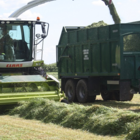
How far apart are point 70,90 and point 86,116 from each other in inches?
348

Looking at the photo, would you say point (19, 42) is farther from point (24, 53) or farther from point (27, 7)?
point (27, 7)

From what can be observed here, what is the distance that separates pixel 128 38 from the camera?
1428cm

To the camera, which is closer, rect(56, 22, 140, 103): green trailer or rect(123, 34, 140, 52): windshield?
rect(56, 22, 140, 103): green trailer

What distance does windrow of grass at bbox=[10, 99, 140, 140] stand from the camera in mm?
7629

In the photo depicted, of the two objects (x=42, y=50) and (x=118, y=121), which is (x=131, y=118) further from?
(x=42, y=50)

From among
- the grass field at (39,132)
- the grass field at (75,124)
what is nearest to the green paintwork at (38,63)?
the grass field at (75,124)

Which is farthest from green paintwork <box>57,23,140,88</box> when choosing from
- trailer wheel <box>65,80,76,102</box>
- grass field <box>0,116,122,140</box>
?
grass field <box>0,116,122,140</box>

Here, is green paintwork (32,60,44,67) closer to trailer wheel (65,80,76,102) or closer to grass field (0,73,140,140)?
grass field (0,73,140,140)

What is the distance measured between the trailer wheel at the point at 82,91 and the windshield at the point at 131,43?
281 centimetres

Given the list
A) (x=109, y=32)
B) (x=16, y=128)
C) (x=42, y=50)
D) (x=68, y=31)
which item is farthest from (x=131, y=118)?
(x=68, y=31)

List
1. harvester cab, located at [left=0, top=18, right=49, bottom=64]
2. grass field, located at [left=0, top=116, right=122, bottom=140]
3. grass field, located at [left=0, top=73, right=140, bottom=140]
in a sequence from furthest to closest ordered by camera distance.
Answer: harvester cab, located at [left=0, top=18, right=49, bottom=64] → grass field, located at [left=0, top=73, right=140, bottom=140] → grass field, located at [left=0, top=116, right=122, bottom=140]

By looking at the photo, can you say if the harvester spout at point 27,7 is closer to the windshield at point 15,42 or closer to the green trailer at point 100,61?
the green trailer at point 100,61

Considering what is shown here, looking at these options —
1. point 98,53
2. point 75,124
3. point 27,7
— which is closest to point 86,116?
point 75,124

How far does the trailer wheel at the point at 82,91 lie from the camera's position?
52.9 feet
